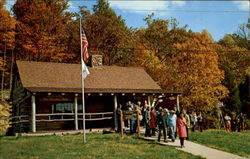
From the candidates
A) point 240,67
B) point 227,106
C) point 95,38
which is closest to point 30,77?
point 95,38

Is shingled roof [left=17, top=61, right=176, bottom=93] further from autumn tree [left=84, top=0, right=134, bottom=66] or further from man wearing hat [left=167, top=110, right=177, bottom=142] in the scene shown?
autumn tree [left=84, top=0, right=134, bottom=66]

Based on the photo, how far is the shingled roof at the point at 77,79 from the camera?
20562mm

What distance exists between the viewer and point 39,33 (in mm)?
31812

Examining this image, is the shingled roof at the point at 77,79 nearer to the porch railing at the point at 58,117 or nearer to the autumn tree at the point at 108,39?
the porch railing at the point at 58,117

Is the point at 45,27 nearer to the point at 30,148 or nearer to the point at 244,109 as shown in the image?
the point at 30,148

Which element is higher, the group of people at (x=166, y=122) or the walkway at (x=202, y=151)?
the group of people at (x=166, y=122)

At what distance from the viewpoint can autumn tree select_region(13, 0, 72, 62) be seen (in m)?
31.5

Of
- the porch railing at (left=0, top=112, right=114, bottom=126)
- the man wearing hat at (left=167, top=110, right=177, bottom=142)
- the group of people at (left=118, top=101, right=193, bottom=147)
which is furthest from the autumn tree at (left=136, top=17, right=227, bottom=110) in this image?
the man wearing hat at (left=167, top=110, right=177, bottom=142)

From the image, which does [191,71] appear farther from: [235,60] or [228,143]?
[228,143]

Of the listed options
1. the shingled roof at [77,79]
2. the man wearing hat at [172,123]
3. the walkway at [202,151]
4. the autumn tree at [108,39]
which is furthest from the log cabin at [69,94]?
the autumn tree at [108,39]

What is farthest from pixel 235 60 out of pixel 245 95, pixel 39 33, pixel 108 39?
pixel 39 33

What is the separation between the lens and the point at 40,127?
20.5 m

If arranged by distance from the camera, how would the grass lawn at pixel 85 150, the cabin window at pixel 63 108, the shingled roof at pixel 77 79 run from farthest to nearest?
the cabin window at pixel 63 108
the shingled roof at pixel 77 79
the grass lawn at pixel 85 150

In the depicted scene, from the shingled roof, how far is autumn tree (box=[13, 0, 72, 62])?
8.12 metres
